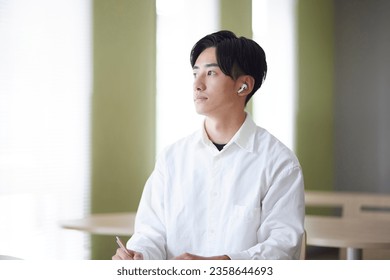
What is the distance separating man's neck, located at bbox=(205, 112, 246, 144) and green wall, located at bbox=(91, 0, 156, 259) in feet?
2.98

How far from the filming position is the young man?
43.7 inches

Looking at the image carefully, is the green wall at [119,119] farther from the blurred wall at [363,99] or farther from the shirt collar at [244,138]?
the blurred wall at [363,99]

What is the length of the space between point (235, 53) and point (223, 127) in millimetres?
136

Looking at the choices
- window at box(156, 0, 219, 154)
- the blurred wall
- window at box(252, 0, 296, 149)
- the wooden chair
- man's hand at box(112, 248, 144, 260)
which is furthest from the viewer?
the blurred wall

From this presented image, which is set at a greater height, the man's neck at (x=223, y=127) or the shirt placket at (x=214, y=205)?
the man's neck at (x=223, y=127)

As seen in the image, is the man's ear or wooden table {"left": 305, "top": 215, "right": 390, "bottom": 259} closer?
the man's ear

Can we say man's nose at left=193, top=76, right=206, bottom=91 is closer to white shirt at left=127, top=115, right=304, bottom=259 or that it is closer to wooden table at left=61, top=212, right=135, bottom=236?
white shirt at left=127, top=115, right=304, bottom=259

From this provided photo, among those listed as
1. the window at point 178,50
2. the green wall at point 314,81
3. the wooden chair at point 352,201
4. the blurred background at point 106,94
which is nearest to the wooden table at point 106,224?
the blurred background at point 106,94

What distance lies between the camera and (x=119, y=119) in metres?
2.25

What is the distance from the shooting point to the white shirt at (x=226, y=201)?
1105 mm

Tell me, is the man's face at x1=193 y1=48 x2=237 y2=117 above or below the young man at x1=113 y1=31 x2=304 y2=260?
above

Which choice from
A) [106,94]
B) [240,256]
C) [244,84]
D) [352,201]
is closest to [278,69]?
[106,94]

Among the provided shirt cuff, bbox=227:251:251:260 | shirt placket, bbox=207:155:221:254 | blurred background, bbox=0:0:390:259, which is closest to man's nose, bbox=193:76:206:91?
shirt placket, bbox=207:155:221:254

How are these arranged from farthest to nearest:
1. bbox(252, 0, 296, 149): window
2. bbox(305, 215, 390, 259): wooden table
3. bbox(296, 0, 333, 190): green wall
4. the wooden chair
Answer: the wooden chair, bbox(296, 0, 333, 190): green wall, bbox(252, 0, 296, 149): window, bbox(305, 215, 390, 259): wooden table
